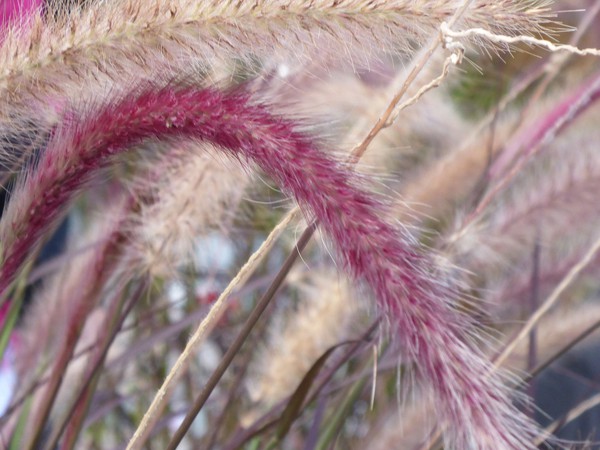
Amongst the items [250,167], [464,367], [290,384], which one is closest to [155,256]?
[290,384]

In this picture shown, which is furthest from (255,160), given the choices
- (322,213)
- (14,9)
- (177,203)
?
(177,203)

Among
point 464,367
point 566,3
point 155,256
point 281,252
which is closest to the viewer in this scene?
point 464,367

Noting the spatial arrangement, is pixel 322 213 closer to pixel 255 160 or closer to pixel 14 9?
pixel 255 160

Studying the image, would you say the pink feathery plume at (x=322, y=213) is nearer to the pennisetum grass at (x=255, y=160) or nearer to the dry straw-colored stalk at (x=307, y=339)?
the pennisetum grass at (x=255, y=160)

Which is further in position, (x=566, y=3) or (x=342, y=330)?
(x=566, y=3)

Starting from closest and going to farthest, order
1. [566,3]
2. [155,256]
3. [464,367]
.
Answer: 1. [464,367]
2. [155,256]
3. [566,3]

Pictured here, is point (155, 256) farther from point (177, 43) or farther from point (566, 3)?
point (566, 3)

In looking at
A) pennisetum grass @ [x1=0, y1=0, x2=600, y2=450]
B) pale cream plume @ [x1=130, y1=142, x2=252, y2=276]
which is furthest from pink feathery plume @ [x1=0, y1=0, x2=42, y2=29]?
pale cream plume @ [x1=130, y1=142, x2=252, y2=276]

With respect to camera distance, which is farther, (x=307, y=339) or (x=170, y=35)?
(x=307, y=339)
